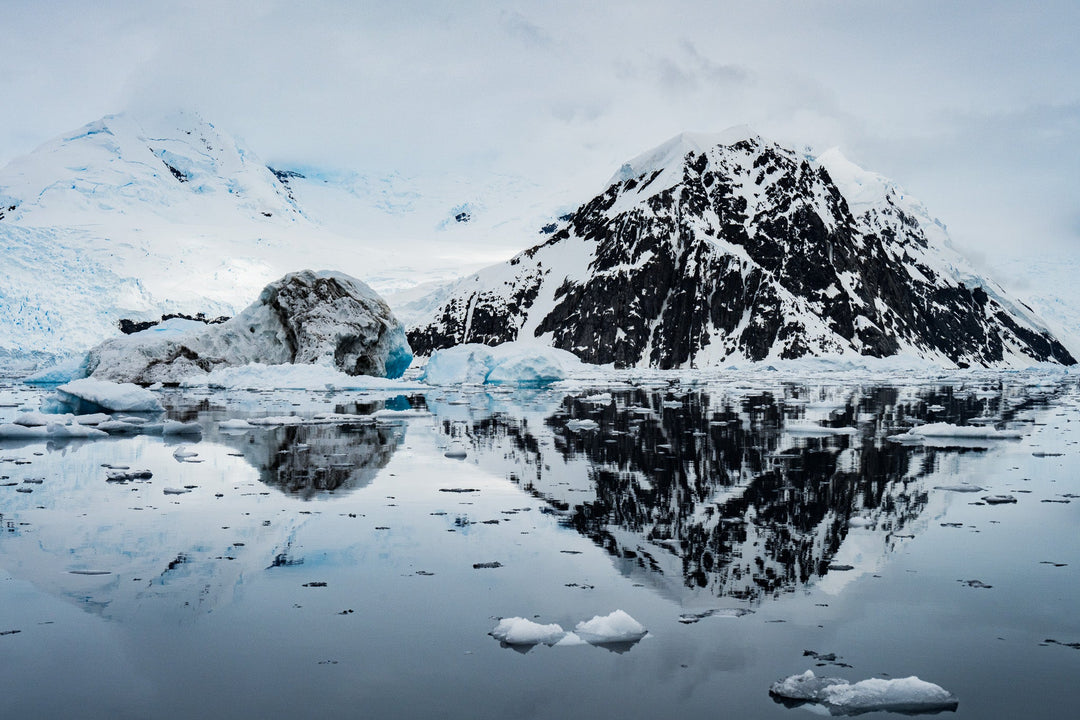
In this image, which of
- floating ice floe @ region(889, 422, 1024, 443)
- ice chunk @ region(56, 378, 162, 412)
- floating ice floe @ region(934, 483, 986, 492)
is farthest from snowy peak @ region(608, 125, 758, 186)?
floating ice floe @ region(934, 483, 986, 492)

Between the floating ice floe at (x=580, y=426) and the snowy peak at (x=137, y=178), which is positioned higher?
the snowy peak at (x=137, y=178)

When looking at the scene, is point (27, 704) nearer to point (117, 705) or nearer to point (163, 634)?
point (117, 705)

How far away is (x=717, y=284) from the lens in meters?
110

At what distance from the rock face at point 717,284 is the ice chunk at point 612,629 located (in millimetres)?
95787

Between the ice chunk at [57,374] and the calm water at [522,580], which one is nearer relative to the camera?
the calm water at [522,580]

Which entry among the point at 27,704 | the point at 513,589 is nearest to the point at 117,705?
the point at 27,704

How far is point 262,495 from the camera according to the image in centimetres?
1016

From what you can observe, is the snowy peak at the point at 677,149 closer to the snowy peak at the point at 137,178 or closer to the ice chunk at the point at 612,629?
the snowy peak at the point at 137,178

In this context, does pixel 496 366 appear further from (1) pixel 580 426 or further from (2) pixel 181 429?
(2) pixel 181 429

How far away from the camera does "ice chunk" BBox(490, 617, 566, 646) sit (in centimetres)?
527

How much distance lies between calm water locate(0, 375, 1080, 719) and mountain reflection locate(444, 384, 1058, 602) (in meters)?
0.06

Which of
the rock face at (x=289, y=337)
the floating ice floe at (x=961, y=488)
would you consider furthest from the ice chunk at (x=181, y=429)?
the rock face at (x=289, y=337)

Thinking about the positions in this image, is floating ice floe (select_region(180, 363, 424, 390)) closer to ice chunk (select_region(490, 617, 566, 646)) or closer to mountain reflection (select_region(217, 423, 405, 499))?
mountain reflection (select_region(217, 423, 405, 499))

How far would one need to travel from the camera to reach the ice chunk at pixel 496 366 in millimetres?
43031
